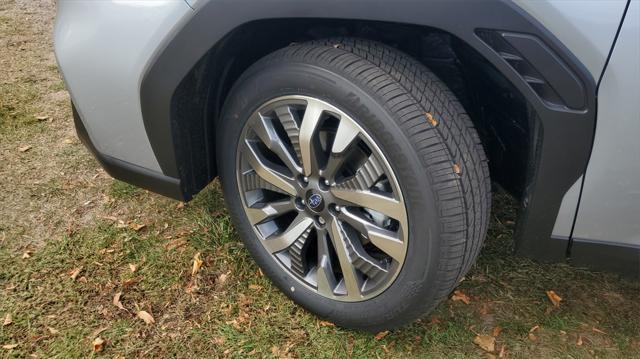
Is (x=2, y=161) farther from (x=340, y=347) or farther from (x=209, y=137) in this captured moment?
(x=340, y=347)

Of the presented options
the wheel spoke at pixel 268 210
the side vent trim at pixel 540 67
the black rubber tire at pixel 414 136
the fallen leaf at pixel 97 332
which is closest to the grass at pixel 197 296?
the fallen leaf at pixel 97 332

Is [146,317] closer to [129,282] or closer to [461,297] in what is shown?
[129,282]

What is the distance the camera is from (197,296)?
226 cm

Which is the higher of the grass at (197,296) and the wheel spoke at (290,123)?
the wheel spoke at (290,123)

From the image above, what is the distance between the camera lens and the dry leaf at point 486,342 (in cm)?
204

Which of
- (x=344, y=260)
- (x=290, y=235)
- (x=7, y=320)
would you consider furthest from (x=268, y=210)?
(x=7, y=320)

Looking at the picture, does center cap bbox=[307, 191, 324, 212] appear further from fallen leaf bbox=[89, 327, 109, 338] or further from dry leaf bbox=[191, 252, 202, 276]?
fallen leaf bbox=[89, 327, 109, 338]

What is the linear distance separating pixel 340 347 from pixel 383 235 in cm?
52

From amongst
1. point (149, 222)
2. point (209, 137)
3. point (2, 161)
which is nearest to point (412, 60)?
point (209, 137)

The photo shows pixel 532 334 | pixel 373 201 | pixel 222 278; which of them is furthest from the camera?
pixel 222 278

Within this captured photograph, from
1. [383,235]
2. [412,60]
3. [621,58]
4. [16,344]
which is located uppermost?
[621,58]

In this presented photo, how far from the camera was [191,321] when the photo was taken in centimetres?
215

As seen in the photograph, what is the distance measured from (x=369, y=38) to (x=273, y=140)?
45 cm

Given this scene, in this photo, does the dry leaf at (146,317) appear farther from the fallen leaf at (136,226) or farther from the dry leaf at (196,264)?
the fallen leaf at (136,226)
